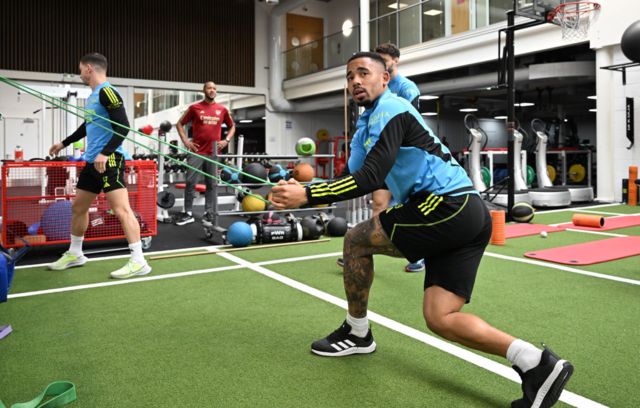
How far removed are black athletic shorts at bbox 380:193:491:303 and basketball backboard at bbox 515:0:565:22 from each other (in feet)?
16.6

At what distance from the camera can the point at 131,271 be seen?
3580 millimetres

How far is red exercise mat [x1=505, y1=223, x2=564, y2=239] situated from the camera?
17.5 feet

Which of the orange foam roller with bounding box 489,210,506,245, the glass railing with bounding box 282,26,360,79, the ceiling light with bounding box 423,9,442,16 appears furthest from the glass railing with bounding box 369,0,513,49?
the orange foam roller with bounding box 489,210,506,245

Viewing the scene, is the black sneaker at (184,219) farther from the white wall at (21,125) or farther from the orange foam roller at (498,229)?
the white wall at (21,125)

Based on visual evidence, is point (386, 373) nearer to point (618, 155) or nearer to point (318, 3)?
point (618, 155)

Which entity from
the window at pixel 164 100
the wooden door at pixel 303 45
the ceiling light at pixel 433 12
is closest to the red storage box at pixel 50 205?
the ceiling light at pixel 433 12

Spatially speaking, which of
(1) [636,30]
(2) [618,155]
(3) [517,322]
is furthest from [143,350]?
(2) [618,155]

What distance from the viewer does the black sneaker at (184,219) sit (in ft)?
21.6

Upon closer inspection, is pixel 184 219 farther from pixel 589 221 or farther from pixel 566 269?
pixel 589 221

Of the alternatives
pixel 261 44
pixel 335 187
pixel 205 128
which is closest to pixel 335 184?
pixel 335 187

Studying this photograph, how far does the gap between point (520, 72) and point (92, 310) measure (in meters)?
9.81

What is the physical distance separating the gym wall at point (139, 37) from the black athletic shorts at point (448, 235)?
14210mm

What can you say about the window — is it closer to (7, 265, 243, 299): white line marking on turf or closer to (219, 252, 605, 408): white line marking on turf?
(7, 265, 243, 299): white line marking on turf

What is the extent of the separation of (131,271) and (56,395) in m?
1.88
